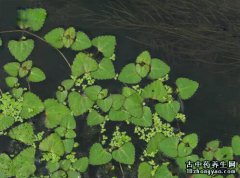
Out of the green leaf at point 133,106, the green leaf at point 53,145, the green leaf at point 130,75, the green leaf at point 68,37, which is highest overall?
the green leaf at point 68,37

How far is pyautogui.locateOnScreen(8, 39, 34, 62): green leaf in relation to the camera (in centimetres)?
251

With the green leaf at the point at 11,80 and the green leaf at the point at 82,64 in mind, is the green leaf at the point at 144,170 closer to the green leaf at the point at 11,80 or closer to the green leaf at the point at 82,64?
the green leaf at the point at 82,64

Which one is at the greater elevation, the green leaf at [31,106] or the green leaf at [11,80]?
the green leaf at [11,80]

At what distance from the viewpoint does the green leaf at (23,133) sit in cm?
250

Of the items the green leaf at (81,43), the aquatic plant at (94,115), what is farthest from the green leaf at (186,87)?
the green leaf at (81,43)

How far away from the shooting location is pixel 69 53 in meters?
2.60

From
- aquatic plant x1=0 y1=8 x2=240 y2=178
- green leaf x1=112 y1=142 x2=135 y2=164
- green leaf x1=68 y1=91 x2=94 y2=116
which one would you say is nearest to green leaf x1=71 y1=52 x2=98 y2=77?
aquatic plant x1=0 y1=8 x2=240 y2=178

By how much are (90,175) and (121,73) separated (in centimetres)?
62

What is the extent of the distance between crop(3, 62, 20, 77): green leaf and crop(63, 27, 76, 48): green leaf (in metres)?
0.30

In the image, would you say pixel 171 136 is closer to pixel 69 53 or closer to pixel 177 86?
pixel 177 86

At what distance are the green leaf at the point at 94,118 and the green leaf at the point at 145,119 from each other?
→ 18cm

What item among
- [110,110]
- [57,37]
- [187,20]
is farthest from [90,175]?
[187,20]

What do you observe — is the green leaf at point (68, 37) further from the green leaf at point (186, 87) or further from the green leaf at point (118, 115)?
the green leaf at point (186, 87)

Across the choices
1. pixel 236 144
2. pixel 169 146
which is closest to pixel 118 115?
pixel 169 146
